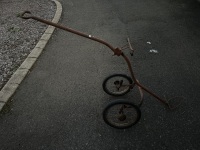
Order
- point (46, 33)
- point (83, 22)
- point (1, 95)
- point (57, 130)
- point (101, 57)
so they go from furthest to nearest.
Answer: point (83, 22) → point (46, 33) → point (101, 57) → point (1, 95) → point (57, 130)

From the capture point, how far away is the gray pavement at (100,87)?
12.7 ft

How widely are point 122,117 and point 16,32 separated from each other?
489 cm

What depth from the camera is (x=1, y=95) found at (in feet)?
15.4

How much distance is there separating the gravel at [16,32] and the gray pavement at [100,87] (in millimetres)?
559

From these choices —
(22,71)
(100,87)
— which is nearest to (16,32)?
(22,71)

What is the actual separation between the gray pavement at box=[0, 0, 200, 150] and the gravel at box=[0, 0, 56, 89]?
559mm

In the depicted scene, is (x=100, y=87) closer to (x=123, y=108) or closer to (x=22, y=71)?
(x=123, y=108)

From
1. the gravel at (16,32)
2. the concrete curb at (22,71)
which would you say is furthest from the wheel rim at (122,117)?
the gravel at (16,32)

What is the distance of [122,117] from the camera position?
3.95 m

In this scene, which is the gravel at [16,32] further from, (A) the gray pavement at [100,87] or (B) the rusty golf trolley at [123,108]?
(B) the rusty golf trolley at [123,108]

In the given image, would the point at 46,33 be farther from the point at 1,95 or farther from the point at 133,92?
the point at 133,92

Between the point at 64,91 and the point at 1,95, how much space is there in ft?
4.36

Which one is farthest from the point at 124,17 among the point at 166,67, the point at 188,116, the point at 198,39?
the point at 188,116

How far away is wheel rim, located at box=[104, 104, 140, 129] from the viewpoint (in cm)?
385
